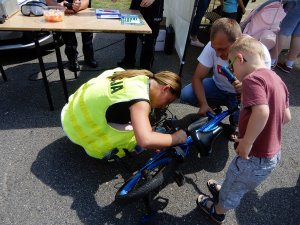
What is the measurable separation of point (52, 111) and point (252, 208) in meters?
2.30

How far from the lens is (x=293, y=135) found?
122 inches

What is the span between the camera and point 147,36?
3.71 meters

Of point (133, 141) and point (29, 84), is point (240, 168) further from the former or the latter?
point (29, 84)

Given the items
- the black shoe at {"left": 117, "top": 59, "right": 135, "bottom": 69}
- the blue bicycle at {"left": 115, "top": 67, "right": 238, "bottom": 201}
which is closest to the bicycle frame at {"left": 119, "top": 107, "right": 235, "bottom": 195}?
the blue bicycle at {"left": 115, "top": 67, "right": 238, "bottom": 201}

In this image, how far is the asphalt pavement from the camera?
2.07 metres

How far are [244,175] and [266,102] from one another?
0.57 meters

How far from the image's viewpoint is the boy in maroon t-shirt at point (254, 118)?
139cm

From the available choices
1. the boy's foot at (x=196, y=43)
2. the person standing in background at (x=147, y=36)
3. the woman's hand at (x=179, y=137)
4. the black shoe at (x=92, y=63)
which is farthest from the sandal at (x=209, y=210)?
the boy's foot at (x=196, y=43)

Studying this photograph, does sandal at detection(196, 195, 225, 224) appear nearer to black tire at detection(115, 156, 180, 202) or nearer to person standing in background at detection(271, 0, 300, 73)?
black tire at detection(115, 156, 180, 202)

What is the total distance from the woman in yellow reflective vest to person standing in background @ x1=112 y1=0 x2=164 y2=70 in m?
1.48

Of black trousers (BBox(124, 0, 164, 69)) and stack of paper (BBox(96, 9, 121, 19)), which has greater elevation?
Result: stack of paper (BBox(96, 9, 121, 19))

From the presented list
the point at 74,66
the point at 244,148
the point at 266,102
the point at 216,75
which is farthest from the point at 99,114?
the point at 74,66

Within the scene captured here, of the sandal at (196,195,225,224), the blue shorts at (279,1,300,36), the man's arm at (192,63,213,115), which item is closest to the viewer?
the sandal at (196,195,225,224)

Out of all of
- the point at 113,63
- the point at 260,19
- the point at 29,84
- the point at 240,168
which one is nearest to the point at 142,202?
the point at 240,168
